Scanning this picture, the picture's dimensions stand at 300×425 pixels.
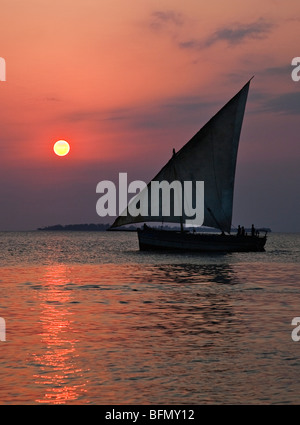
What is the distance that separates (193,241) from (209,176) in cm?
881

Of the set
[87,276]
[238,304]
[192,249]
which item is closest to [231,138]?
[192,249]

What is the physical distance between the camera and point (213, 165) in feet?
222

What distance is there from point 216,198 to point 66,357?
52922 mm

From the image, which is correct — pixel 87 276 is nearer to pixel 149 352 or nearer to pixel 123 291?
pixel 123 291

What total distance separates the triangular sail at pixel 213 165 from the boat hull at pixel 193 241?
10.4 ft

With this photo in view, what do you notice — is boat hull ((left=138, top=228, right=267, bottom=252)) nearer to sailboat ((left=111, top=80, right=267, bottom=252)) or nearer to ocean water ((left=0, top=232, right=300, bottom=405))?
sailboat ((left=111, top=80, right=267, bottom=252))

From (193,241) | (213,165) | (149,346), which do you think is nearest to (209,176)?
(213,165)

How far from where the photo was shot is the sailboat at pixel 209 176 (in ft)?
217

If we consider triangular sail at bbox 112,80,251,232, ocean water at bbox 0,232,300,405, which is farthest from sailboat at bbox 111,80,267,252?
ocean water at bbox 0,232,300,405

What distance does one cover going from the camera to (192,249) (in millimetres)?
74438

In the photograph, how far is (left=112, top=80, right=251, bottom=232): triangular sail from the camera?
6588 centimetres

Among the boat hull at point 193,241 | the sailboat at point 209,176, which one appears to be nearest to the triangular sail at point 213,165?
the sailboat at point 209,176

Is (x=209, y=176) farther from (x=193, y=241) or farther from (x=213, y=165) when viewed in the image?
(x=193, y=241)

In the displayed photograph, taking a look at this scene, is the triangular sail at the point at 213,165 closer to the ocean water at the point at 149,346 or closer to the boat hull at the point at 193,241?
the boat hull at the point at 193,241
